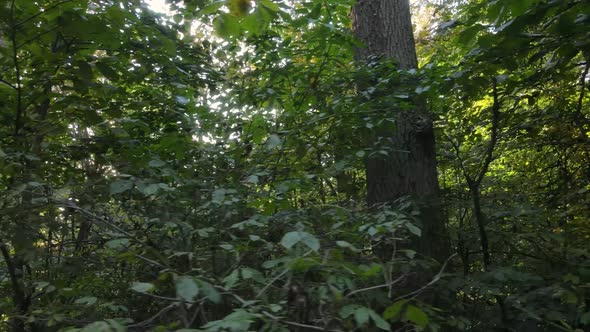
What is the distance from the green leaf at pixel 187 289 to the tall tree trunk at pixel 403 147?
6.61 feet

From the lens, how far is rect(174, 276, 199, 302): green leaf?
167 centimetres

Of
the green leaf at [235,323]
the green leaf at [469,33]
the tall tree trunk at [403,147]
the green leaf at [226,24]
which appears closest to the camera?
the green leaf at [235,323]

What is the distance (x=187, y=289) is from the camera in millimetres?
1694

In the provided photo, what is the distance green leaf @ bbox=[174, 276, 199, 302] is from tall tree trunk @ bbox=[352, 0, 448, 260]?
2015 millimetres

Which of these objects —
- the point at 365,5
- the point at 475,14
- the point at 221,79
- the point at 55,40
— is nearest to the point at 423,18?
the point at 365,5

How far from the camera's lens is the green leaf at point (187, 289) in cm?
167

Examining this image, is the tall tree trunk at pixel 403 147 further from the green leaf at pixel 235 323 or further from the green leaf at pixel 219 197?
the green leaf at pixel 235 323

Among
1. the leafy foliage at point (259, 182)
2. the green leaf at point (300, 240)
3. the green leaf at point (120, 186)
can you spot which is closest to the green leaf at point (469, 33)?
the leafy foliage at point (259, 182)

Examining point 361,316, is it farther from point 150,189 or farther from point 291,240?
point 150,189

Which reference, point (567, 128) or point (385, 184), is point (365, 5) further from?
point (567, 128)

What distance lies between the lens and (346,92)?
372cm

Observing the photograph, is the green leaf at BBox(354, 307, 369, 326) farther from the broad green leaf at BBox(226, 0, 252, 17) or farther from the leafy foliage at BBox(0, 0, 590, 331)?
the broad green leaf at BBox(226, 0, 252, 17)

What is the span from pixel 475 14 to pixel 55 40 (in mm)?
2665

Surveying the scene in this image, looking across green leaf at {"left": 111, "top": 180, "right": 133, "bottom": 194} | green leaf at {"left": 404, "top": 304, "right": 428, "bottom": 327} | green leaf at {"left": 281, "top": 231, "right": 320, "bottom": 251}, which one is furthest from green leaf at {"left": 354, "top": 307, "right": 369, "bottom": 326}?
green leaf at {"left": 111, "top": 180, "right": 133, "bottom": 194}
